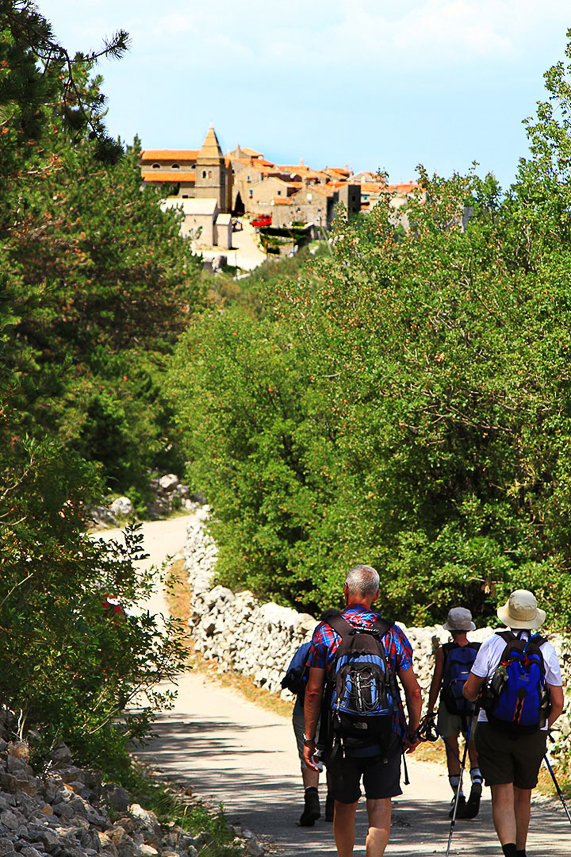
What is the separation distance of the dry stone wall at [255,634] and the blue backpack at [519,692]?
552 cm

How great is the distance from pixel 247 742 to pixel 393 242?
12405 millimetres

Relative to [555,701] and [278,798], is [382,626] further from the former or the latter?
[278,798]

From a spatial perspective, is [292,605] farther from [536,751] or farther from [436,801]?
[536,751]

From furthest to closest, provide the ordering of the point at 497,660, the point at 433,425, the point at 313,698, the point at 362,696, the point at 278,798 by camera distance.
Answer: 1. the point at 433,425
2. the point at 278,798
3. the point at 497,660
4. the point at 313,698
5. the point at 362,696

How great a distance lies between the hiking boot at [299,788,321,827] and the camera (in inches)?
303

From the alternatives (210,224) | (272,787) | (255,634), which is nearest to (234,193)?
(210,224)

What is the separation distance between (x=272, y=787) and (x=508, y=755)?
4.35 meters

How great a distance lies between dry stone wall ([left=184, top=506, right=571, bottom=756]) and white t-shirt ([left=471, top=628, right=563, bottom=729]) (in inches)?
215

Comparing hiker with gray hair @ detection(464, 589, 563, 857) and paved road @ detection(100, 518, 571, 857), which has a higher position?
hiker with gray hair @ detection(464, 589, 563, 857)

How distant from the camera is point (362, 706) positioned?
5.11 metres

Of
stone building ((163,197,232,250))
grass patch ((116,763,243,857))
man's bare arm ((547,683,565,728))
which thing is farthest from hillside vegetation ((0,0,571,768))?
stone building ((163,197,232,250))

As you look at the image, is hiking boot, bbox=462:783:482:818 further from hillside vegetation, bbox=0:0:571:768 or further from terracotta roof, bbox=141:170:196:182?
terracotta roof, bbox=141:170:196:182

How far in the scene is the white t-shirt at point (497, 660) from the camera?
588cm

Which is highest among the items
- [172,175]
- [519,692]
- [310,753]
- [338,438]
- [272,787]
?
[172,175]
